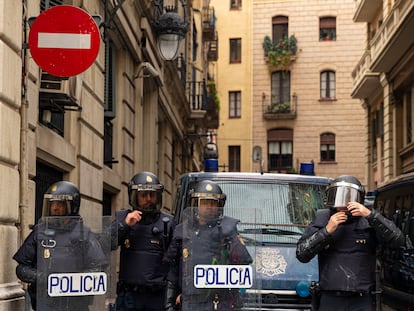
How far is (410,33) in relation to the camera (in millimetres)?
25062

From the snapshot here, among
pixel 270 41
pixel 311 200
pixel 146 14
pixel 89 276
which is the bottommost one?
pixel 89 276

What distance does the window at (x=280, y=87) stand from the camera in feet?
163

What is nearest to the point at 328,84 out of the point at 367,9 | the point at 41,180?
the point at 367,9

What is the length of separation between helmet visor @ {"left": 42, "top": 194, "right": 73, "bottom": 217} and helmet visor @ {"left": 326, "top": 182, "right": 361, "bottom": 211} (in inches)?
84.0

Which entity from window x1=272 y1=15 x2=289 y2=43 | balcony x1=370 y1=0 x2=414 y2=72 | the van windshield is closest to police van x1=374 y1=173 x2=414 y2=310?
the van windshield

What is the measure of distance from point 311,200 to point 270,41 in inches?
1632

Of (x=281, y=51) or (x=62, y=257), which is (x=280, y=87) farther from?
(x=62, y=257)

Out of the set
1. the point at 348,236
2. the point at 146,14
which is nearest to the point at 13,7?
the point at 348,236

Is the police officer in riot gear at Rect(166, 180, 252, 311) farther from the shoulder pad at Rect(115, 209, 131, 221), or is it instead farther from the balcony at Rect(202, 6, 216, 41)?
the balcony at Rect(202, 6, 216, 41)

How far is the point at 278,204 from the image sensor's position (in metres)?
8.78

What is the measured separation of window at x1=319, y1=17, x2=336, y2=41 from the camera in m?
49.2

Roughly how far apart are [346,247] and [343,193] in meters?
0.44

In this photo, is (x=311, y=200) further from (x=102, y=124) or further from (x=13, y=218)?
(x=102, y=124)

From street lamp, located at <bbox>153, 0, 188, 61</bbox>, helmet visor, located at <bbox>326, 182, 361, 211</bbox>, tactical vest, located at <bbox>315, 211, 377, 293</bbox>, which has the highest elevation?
street lamp, located at <bbox>153, 0, 188, 61</bbox>
